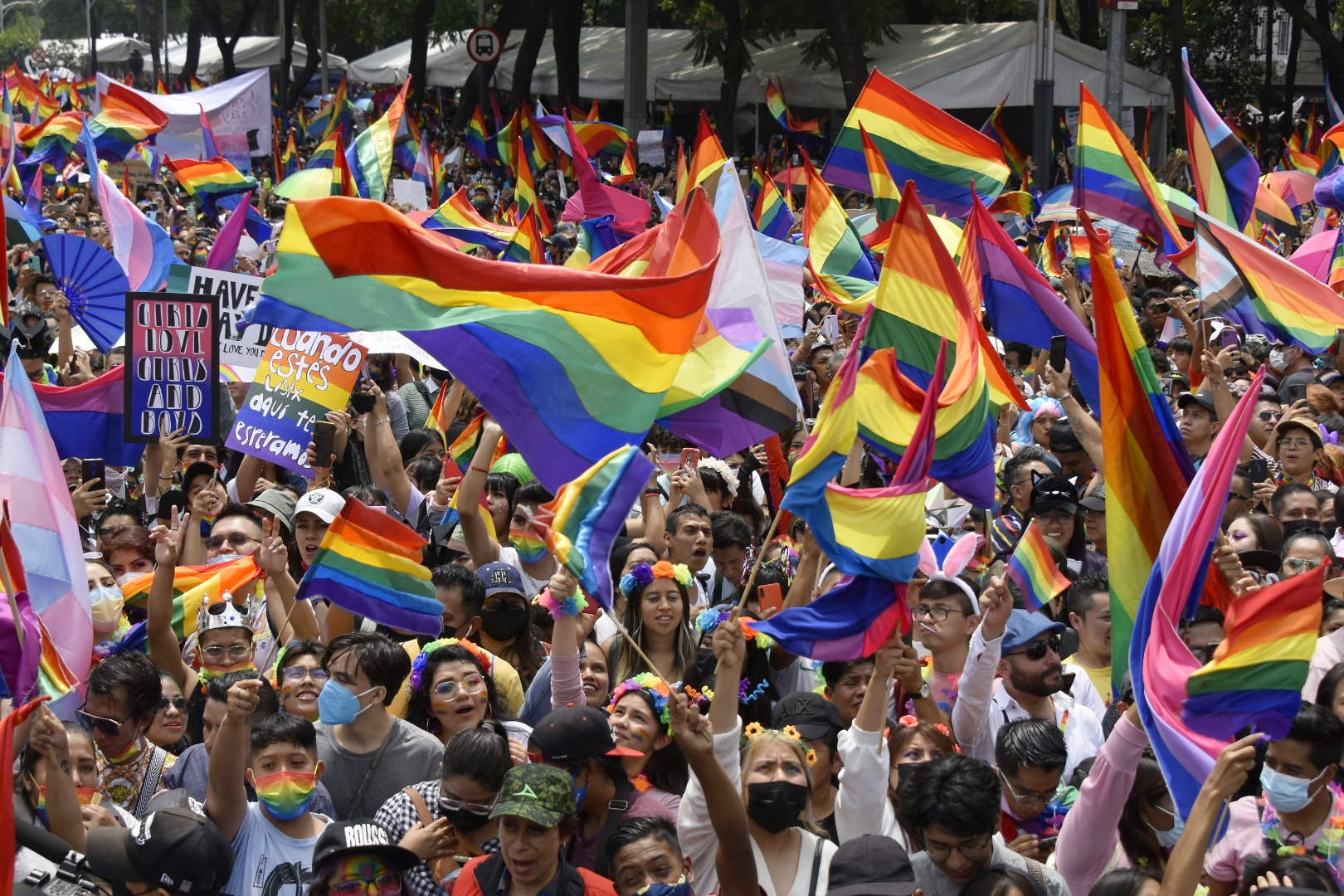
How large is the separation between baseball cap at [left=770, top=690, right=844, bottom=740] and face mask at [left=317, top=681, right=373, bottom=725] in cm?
125

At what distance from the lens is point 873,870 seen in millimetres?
3900

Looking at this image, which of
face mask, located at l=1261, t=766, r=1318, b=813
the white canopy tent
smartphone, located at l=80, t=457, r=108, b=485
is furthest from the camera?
the white canopy tent

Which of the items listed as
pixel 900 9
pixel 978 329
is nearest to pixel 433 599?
pixel 978 329

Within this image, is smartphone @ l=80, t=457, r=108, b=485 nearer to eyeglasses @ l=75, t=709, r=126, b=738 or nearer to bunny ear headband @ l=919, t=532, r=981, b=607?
eyeglasses @ l=75, t=709, r=126, b=738

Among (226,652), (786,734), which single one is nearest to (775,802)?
(786,734)

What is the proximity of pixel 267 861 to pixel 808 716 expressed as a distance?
5.11ft

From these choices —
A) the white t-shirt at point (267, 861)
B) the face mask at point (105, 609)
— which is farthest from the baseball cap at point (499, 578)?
the white t-shirt at point (267, 861)

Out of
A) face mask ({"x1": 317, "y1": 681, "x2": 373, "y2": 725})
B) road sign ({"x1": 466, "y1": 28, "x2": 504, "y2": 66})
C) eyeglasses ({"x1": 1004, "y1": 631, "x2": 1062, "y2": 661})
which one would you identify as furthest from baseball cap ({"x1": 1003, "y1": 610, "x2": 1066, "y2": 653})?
road sign ({"x1": 466, "y1": 28, "x2": 504, "y2": 66})

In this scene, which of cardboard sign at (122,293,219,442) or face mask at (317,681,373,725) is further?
cardboard sign at (122,293,219,442)

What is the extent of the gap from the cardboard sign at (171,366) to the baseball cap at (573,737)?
3.49 m

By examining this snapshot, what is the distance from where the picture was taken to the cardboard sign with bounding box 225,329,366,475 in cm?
788

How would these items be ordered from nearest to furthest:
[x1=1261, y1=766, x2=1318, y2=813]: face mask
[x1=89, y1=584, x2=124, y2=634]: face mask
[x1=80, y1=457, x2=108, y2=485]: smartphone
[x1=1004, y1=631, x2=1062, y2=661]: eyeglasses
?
[x1=1261, y1=766, x2=1318, y2=813]: face mask
[x1=1004, y1=631, x2=1062, y2=661]: eyeglasses
[x1=89, y1=584, x2=124, y2=634]: face mask
[x1=80, y1=457, x2=108, y2=485]: smartphone

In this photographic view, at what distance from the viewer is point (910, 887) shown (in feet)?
12.7

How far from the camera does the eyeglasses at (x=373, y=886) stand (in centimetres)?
426
